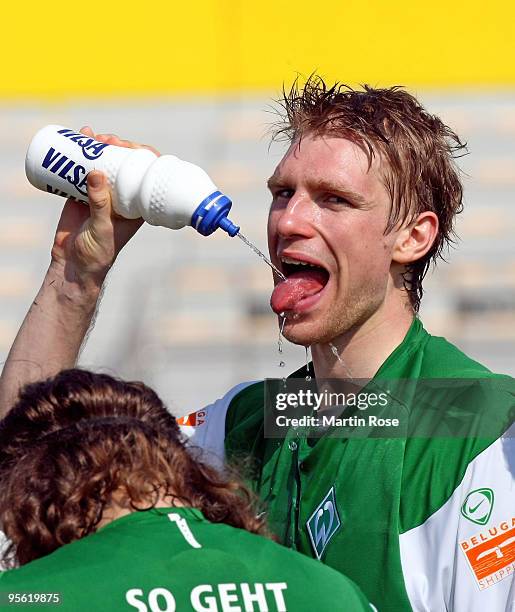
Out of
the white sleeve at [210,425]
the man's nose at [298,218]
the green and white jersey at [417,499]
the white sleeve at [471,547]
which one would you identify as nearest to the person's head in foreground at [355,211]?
the man's nose at [298,218]

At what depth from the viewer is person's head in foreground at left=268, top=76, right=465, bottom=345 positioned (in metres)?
2.19

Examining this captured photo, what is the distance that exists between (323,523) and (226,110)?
6144 mm

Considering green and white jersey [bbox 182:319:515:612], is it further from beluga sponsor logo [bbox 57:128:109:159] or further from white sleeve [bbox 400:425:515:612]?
beluga sponsor logo [bbox 57:128:109:159]

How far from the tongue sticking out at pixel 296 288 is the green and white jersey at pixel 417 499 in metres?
0.22

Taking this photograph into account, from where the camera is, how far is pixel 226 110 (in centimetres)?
787

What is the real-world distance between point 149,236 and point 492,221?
7.85 ft

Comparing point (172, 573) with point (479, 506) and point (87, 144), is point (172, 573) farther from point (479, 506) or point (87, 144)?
point (87, 144)

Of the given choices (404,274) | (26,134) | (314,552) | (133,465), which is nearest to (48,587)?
(133,465)

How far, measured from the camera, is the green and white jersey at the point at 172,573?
1.30 meters

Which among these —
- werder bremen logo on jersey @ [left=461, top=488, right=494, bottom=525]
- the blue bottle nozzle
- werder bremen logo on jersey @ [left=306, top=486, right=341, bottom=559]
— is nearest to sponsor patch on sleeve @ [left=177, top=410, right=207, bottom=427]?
werder bremen logo on jersey @ [left=306, top=486, right=341, bottom=559]

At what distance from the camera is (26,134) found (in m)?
8.12

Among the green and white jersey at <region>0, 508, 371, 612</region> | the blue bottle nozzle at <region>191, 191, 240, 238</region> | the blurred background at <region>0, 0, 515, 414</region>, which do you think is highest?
the blurred background at <region>0, 0, 515, 414</region>

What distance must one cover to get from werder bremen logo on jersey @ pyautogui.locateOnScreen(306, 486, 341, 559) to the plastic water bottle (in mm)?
553

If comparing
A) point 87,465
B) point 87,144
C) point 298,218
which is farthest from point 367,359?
Result: point 87,465
